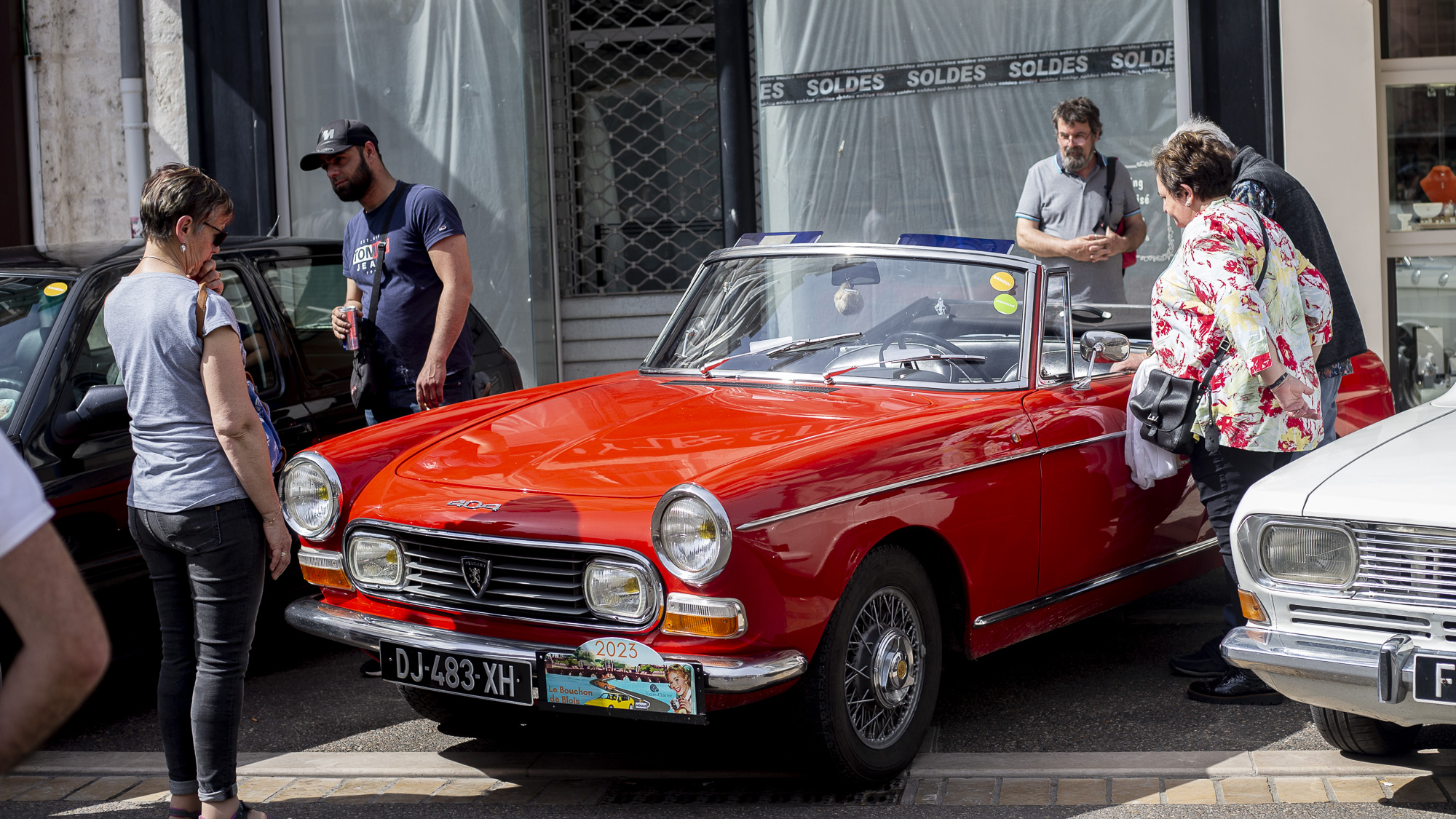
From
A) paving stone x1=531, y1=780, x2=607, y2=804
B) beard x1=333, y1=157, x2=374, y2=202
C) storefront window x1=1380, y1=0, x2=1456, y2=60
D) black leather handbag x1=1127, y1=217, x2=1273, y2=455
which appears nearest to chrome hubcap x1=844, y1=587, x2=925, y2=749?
paving stone x1=531, y1=780, x2=607, y2=804

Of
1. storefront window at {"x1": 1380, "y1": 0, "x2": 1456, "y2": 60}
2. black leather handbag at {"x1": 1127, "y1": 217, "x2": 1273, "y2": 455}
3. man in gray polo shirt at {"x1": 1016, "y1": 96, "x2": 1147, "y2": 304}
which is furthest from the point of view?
storefront window at {"x1": 1380, "y1": 0, "x2": 1456, "y2": 60}

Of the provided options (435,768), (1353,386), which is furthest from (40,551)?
(1353,386)

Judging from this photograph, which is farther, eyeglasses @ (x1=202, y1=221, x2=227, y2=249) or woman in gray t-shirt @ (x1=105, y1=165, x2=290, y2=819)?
eyeglasses @ (x1=202, y1=221, x2=227, y2=249)

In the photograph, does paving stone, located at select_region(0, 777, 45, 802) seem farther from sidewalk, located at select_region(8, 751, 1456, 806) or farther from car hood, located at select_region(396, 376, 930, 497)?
car hood, located at select_region(396, 376, 930, 497)

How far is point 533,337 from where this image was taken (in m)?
8.98

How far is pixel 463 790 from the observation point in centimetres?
411

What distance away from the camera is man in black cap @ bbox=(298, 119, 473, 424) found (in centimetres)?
530

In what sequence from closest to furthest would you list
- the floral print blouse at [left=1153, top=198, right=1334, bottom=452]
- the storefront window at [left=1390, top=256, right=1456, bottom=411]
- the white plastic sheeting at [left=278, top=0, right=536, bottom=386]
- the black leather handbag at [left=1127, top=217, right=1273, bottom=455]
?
the floral print blouse at [left=1153, top=198, right=1334, bottom=452]
the black leather handbag at [left=1127, top=217, right=1273, bottom=455]
the storefront window at [left=1390, top=256, right=1456, bottom=411]
the white plastic sheeting at [left=278, top=0, right=536, bottom=386]

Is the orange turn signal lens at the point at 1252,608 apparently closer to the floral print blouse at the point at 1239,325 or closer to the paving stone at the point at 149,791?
the floral print blouse at the point at 1239,325

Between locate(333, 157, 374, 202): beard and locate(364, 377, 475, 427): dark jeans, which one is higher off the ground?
locate(333, 157, 374, 202): beard

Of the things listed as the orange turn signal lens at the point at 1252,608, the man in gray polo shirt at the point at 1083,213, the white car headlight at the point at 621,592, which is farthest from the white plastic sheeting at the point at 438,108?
the orange turn signal lens at the point at 1252,608

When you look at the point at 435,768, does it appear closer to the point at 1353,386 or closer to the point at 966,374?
the point at 966,374

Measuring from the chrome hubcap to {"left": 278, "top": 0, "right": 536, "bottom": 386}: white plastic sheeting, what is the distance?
5.38m

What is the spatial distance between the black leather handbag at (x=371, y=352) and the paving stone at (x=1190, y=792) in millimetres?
3101
